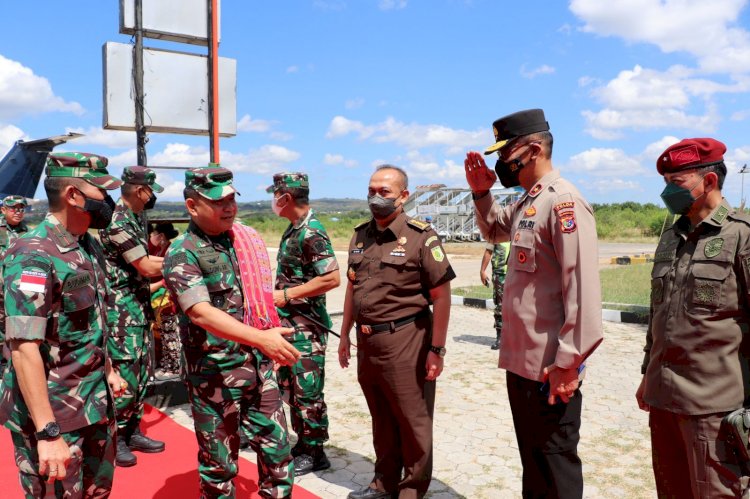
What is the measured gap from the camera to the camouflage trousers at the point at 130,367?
13.3 ft

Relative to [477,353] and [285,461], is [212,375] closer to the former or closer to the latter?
[285,461]

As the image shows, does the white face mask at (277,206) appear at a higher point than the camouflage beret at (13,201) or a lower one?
lower

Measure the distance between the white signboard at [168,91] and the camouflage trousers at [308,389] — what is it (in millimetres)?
2653

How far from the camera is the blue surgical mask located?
7.98ft

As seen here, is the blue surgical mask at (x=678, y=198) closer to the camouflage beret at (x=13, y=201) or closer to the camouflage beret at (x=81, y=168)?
the camouflage beret at (x=81, y=168)

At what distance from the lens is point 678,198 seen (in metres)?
2.45

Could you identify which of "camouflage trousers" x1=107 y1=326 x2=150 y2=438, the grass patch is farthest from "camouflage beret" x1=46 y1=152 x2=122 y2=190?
the grass patch

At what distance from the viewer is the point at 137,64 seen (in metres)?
5.11

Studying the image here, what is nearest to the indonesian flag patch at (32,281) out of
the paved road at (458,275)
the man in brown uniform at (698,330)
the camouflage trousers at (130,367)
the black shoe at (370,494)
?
the camouflage trousers at (130,367)

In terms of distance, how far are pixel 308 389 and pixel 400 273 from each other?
123cm

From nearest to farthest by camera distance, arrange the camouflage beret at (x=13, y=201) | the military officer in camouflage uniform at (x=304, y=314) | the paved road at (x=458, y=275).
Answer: the military officer in camouflage uniform at (x=304, y=314) < the camouflage beret at (x=13, y=201) < the paved road at (x=458, y=275)

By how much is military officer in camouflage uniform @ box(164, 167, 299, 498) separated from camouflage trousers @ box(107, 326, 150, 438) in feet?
5.17

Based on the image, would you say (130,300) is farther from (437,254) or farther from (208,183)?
(437,254)

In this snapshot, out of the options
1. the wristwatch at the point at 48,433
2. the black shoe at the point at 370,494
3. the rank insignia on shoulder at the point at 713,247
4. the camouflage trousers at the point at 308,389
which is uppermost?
the rank insignia on shoulder at the point at 713,247
